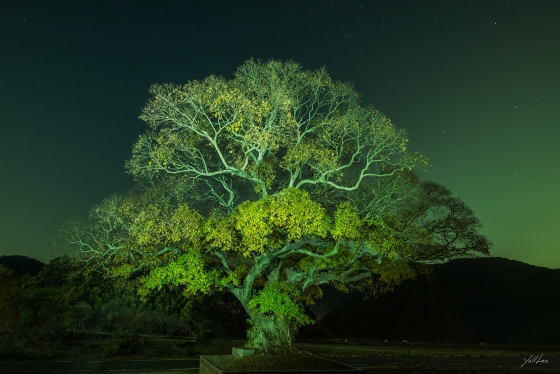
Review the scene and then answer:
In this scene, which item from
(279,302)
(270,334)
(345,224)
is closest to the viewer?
(345,224)

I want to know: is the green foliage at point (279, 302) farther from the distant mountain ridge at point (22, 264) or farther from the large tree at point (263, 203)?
the distant mountain ridge at point (22, 264)

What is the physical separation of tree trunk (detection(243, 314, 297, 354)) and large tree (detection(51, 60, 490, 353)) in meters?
0.04

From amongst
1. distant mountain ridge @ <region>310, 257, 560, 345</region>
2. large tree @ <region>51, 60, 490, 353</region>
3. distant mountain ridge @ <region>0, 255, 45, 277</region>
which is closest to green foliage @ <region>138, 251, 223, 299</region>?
large tree @ <region>51, 60, 490, 353</region>

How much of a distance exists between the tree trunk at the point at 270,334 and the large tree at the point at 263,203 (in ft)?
0.13

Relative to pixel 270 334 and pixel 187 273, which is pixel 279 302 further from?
pixel 187 273

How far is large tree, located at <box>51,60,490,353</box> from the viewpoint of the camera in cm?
1661

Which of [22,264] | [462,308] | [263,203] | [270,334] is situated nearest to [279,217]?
[263,203]

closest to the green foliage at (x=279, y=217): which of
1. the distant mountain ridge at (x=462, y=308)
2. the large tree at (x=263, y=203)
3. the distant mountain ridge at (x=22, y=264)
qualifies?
the large tree at (x=263, y=203)

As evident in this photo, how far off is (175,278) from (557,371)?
13.6 meters

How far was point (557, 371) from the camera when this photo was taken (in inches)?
677

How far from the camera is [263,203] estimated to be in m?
15.7

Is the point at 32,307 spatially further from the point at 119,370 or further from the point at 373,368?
the point at 373,368

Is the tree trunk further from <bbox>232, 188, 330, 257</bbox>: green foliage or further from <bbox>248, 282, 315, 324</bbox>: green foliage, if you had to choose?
<bbox>232, 188, 330, 257</bbox>: green foliage

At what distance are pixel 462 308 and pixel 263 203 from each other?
4458cm
